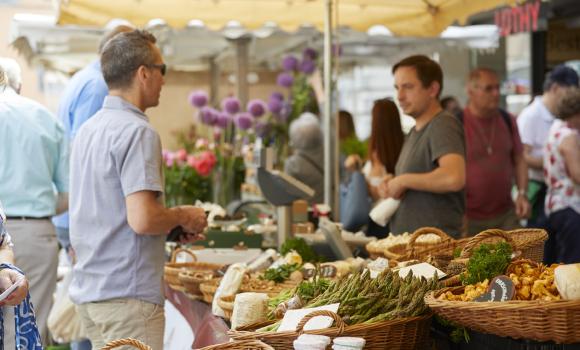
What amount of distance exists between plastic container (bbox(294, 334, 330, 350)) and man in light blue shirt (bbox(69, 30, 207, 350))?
1.23 m

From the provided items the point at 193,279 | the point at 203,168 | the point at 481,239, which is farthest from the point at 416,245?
the point at 203,168

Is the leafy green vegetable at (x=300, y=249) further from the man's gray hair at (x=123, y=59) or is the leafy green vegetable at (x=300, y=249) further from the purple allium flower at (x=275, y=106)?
the purple allium flower at (x=275, y=106)

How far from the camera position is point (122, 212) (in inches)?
137

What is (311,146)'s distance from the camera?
22.4ft

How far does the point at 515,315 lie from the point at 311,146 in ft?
14.9

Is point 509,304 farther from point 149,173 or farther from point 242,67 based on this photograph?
point 242,67

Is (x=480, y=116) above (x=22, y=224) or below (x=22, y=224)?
above

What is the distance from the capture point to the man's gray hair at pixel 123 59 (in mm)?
3596

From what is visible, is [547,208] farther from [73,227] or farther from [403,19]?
[73,227]

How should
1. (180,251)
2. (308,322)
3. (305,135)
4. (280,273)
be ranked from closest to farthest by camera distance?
(308,322), (280,273), (180,251), (305,135)

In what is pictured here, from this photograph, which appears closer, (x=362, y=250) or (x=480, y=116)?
(x=362, y=250)

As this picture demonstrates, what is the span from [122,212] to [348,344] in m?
1.39

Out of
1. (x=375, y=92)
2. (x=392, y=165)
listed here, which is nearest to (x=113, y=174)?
(x=392, y=165)

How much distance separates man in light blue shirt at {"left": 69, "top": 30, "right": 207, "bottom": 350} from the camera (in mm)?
3428
